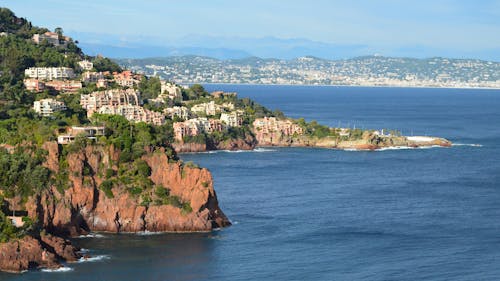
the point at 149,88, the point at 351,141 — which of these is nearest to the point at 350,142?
the point at 351,141

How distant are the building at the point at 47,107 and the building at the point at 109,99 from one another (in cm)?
799

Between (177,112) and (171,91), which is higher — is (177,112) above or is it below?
below

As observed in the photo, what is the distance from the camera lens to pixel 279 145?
390 ft

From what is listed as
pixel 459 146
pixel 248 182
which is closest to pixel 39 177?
pixel 248 182

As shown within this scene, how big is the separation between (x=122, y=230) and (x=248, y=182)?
74.6 ft

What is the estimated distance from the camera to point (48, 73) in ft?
358

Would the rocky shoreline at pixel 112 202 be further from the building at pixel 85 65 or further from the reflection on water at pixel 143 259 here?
the building at pixel 85 65

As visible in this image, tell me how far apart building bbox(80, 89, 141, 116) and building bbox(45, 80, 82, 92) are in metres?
2.69

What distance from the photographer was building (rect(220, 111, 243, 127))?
11914cm

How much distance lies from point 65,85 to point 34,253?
57703mm

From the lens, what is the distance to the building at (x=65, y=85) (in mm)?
103325

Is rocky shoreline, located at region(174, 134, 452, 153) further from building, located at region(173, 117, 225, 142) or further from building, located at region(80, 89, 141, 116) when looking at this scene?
building, located at region(80, 89, 141, 116)

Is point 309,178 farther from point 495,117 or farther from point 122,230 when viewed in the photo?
point 495,117

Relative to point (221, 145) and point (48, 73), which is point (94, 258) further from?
point (221, 145)
